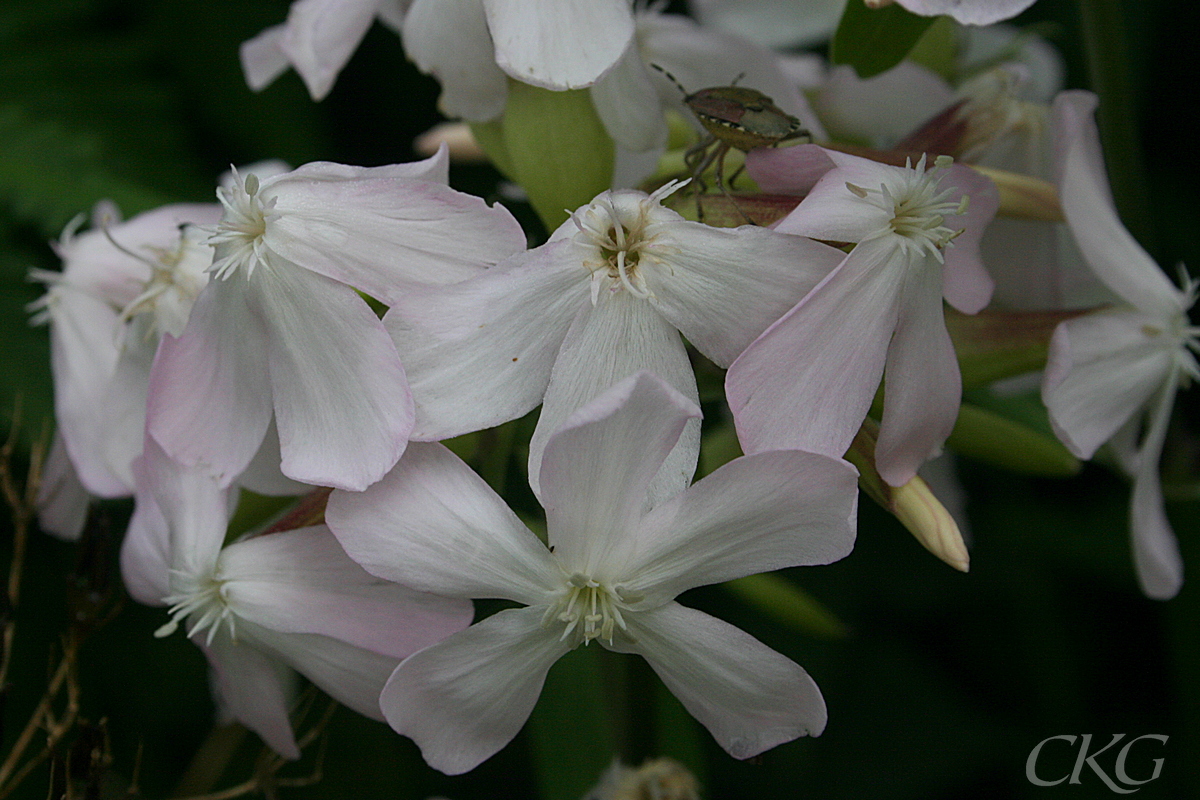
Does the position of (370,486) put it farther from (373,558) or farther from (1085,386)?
(1085,386)

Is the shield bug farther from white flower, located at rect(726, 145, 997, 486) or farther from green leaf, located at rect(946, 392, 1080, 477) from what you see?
green leaf, located at rect(946, 392, 1080, 477)

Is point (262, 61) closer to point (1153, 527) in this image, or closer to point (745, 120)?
point (745, 120)

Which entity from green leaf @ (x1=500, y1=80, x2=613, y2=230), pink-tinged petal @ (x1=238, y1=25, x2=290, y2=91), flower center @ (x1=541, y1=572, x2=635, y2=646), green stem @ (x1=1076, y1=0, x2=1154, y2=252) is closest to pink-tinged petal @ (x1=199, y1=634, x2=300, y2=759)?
flower center @ (x1=541, y1=572, x2=635, y2=646)

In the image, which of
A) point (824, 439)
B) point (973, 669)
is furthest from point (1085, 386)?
point (973, 669)

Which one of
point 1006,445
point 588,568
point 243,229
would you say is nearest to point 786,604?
point 1006,445

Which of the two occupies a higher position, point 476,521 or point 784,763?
point 476,521
